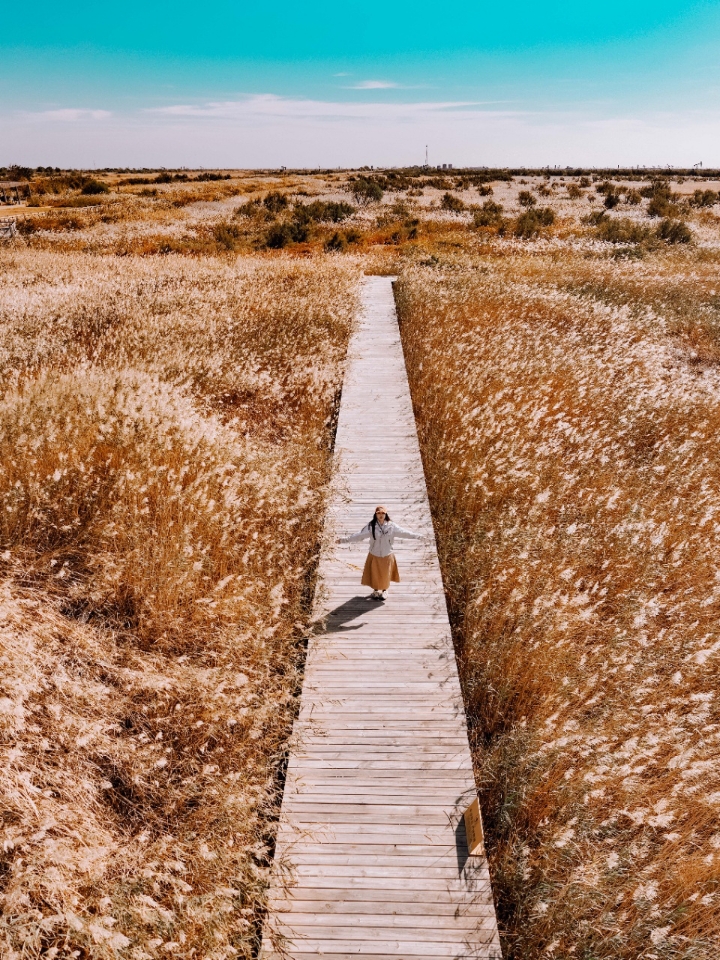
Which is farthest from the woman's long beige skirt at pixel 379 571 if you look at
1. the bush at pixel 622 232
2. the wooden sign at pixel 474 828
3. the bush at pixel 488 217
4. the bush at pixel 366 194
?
the bush at pixel 366 194

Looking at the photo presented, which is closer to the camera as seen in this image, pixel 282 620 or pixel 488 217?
pixel 282 620

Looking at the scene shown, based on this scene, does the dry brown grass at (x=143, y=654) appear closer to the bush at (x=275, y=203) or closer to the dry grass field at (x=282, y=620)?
the dry grass field at (x=282, y=620)

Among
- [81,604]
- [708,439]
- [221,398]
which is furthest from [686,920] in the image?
[221,398]

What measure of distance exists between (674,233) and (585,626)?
2756 cm

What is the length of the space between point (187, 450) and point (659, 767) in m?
5.07

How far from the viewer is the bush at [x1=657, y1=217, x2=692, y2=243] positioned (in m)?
25.6

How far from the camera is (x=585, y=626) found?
4.77 meters

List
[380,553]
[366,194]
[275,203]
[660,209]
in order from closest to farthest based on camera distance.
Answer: [380,553], [660,209], [275,203], [366,194]

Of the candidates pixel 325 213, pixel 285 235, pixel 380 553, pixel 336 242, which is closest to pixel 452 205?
pixel 325 213

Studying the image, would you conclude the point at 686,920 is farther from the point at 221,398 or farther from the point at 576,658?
the point at 221,398

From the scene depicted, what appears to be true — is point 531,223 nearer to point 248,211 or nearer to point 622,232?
point 622,232

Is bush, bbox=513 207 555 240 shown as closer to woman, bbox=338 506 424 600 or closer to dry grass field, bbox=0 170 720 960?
dry grass field, bbox=0 170 720 960

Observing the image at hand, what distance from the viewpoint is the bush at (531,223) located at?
27109 millimetres

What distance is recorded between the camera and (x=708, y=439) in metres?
8.21
